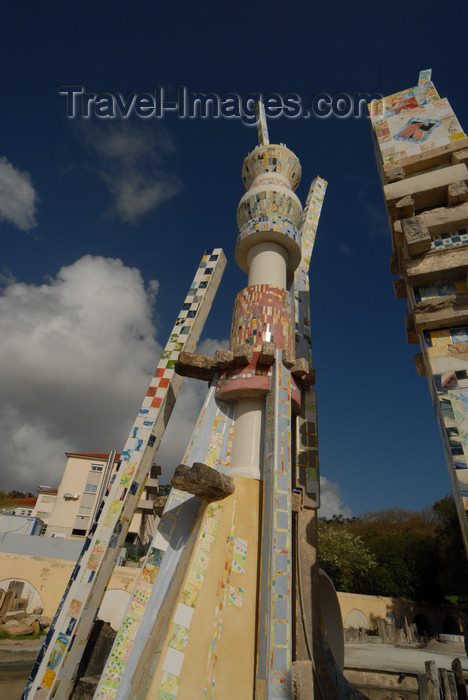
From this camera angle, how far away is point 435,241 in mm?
4430

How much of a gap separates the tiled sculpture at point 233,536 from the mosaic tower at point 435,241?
2.17 m

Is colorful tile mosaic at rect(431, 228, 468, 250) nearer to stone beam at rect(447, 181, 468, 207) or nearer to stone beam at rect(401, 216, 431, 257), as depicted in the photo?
stone beam at rect(401, 216, 431, 257)

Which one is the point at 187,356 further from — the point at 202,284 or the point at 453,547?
the point at 453,547

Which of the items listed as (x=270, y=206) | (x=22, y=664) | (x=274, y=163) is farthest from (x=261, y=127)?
(x=22, y=664)

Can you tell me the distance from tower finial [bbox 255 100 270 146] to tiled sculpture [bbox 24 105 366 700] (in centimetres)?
241

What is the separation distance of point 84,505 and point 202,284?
22315mm

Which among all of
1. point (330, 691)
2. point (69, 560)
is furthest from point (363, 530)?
point (330, 691)

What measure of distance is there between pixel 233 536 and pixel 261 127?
883 cm

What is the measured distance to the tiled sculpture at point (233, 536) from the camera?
13.9 ft

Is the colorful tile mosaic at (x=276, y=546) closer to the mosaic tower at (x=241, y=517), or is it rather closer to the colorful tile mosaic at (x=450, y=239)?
the mosaic tower at (x=241, y=517)

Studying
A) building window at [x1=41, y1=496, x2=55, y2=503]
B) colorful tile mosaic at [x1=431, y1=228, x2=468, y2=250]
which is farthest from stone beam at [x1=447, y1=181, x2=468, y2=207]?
building window at [x1=41, y1=496, x2=55, y2=503]

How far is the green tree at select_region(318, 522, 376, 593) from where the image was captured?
24031 mm

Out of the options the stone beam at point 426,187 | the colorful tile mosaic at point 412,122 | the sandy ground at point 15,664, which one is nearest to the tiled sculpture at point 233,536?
the colorful tile mosaic at point 412,122

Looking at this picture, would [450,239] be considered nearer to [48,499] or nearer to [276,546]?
[276,546]
